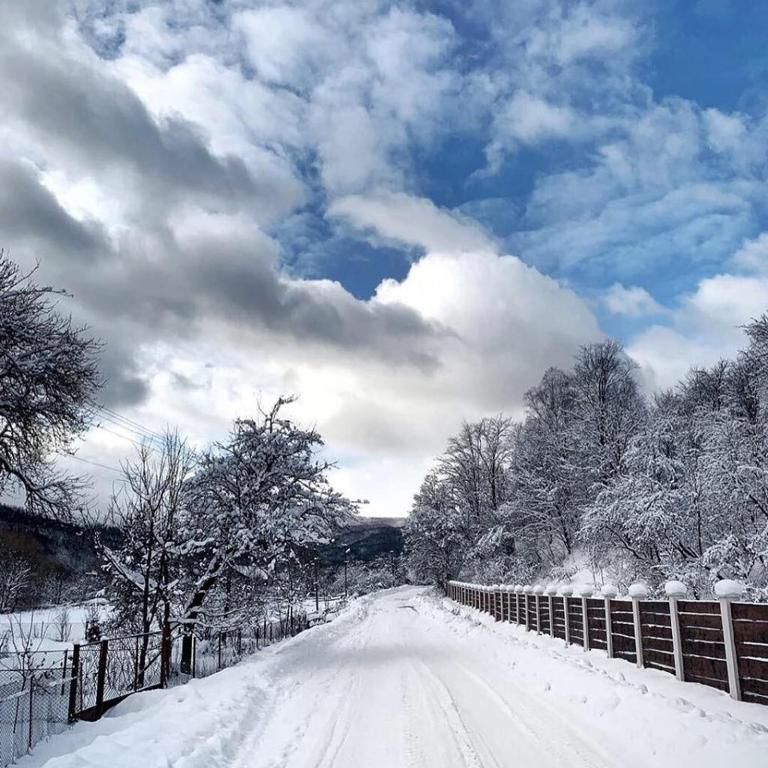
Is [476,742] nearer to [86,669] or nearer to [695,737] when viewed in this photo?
[695,737]

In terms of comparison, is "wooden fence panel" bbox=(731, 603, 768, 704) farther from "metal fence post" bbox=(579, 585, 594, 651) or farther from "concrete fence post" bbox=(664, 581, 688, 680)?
"metal fence post" bbox=(579, 585, 594, 651)

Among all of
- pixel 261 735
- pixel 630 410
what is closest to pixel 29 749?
pixel 261 735

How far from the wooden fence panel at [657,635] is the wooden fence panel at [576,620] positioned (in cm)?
422

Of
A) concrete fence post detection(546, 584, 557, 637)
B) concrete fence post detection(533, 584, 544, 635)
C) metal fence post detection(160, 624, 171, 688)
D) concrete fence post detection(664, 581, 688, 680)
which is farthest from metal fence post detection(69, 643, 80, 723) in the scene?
concrete fence post detection(533, 584, 544, 635)

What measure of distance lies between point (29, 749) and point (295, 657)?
851cm

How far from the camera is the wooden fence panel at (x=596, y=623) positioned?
13570 mm

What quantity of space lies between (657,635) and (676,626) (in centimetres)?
106

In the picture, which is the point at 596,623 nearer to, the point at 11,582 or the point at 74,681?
the point at 74,681

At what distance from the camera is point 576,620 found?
51.5 ft

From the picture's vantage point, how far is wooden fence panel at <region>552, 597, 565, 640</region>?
17000mm

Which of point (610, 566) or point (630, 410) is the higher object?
point (630, 410)

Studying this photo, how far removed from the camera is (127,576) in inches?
573

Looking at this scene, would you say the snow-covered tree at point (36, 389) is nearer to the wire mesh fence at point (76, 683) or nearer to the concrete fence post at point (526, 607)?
the wire mesh fence at point (76, 683)

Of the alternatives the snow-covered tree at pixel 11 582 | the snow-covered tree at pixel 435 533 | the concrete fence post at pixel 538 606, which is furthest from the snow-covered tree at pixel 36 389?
the snow-covered tree at pixel 435 533
